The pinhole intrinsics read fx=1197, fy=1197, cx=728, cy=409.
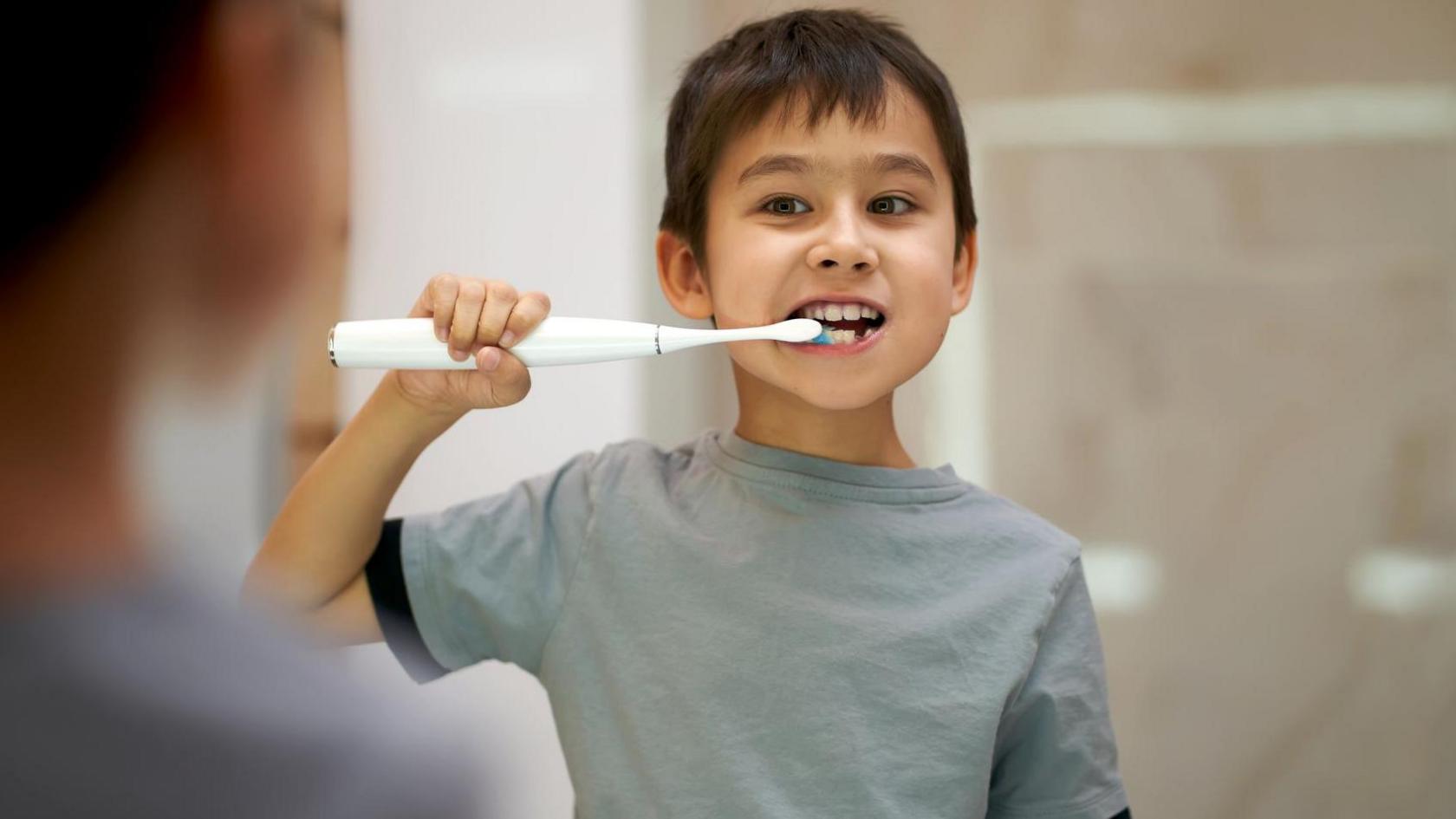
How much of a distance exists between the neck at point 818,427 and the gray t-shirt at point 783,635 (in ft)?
0.05

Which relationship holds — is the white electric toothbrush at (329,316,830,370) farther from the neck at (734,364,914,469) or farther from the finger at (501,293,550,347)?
the neck at (734,364,914,469)

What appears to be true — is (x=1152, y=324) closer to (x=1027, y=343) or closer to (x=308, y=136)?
(x=1027, y=343)

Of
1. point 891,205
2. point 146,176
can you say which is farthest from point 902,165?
point 146,176

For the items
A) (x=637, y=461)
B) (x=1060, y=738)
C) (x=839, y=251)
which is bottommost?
(x=1060, y=738)

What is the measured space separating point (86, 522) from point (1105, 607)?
80 centimetres

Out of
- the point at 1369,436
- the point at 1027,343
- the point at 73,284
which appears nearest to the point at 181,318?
the point at 73,284

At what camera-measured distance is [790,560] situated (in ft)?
1.83

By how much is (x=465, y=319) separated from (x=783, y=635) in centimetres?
21

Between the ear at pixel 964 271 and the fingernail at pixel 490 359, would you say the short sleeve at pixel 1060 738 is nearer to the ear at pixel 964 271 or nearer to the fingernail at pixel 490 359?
the ear at pixel 964 271

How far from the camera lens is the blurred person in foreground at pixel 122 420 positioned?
0.21 metres

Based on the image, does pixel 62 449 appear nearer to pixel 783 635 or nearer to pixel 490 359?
pixel 490 359

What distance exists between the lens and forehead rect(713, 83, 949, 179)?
0.54 m

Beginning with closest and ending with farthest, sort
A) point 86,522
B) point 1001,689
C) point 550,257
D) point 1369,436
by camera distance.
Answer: point 86,522
point 1001,689
point 550,257
point 1369,436

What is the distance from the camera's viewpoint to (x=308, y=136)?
0.38 metres
